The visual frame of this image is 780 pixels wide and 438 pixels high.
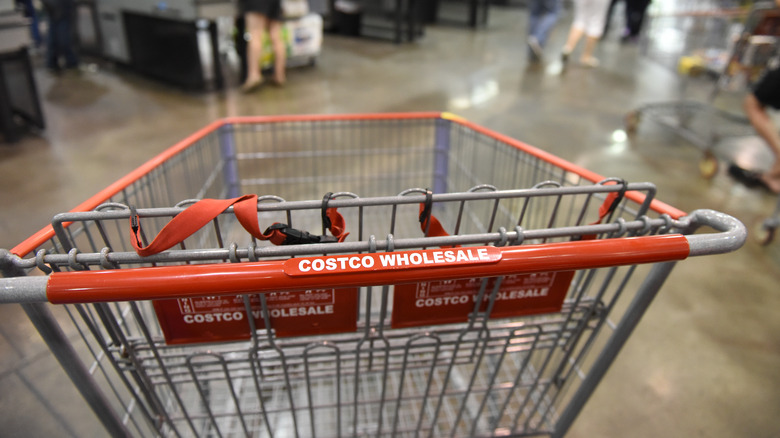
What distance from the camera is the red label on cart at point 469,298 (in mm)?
1191

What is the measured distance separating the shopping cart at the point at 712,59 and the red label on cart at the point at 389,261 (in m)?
3.86

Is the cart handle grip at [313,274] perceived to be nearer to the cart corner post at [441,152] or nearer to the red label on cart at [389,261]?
the red label on cart at [389,261]

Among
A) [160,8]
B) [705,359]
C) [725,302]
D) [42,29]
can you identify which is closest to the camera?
[705,359]

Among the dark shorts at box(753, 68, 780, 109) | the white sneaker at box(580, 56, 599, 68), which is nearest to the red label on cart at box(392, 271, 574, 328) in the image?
the dark shorts at box(753, 68, 780, 109)

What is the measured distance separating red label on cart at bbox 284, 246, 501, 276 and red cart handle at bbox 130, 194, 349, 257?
0.13 metres

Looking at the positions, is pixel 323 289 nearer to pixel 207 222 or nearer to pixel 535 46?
pixel 207 222

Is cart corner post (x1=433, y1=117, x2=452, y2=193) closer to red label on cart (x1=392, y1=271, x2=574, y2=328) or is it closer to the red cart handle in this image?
red label on cart (x1=392, y1=271, x2=574, y2=328)

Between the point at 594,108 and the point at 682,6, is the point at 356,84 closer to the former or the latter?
the point at 594,108

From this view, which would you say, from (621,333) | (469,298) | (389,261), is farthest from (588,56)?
(389,261)

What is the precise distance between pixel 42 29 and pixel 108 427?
9352 mm

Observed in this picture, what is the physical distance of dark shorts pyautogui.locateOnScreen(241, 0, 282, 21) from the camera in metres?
5.37

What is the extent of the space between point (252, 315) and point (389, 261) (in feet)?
1.42

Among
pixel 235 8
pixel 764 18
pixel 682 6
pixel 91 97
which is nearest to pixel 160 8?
pixel 235 8

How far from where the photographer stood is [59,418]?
1.59 metres
